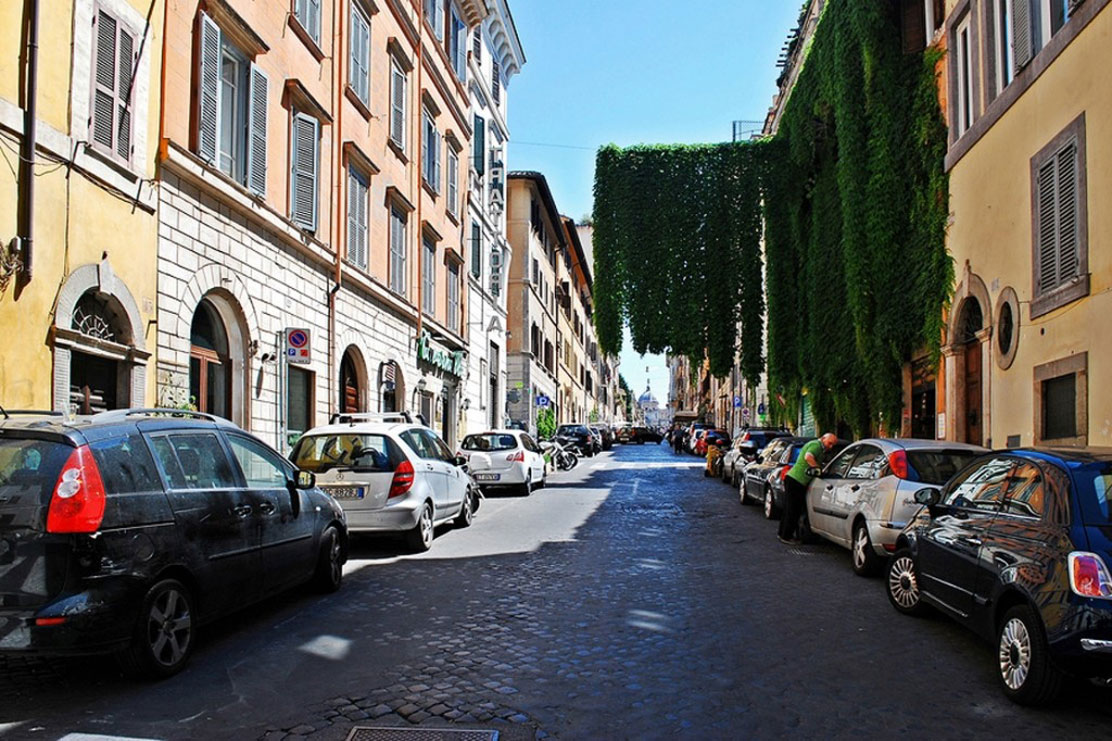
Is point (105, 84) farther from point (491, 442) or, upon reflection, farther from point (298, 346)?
point (491, 442)

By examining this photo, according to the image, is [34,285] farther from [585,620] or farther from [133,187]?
[585,620]

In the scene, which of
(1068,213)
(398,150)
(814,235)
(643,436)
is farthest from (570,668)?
(643,436)

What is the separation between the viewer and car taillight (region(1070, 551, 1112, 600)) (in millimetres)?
4738

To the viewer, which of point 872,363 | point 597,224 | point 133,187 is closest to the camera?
point 133,187

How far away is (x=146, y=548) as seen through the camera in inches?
218

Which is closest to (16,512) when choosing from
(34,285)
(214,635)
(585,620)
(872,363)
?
(214,635)

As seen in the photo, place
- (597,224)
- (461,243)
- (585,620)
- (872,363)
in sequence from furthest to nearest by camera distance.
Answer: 1. (597,224)
2. (461,243)
3. (872,363)
4. (585,620)

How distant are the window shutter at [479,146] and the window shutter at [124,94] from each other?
2214cm

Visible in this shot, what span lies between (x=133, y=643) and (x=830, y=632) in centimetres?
473

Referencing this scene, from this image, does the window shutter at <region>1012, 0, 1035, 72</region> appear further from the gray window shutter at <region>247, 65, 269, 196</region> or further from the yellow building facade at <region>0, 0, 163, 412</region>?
the yellow building facade at <region>0, 0, 163, 412</region>

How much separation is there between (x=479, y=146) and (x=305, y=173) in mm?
17146

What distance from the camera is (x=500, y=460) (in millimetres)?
20172

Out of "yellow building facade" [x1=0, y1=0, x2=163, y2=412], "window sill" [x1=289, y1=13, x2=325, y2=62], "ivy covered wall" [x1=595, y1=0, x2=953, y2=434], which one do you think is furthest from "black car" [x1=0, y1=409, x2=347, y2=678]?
"ivy covered wall" [x1=595, y1=0, x2=953, y2=434]

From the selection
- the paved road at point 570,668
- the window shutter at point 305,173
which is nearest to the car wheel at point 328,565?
the paved road at point 570,668
